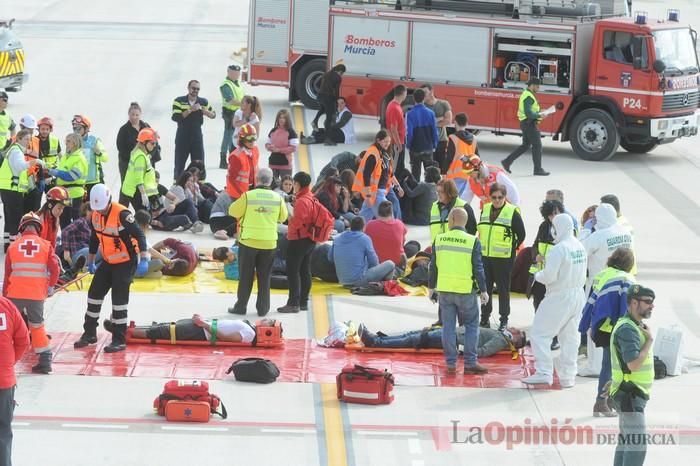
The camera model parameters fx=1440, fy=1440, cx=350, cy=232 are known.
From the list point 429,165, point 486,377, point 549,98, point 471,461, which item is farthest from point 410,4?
point 471,461

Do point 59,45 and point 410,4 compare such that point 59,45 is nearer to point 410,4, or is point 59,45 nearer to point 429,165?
point 410,4

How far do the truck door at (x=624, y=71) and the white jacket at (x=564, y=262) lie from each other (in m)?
12.4

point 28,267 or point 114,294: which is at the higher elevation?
point 28,267

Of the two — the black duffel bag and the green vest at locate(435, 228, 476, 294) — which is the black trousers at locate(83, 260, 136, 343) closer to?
the black duffel bag

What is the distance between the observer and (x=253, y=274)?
1598cm

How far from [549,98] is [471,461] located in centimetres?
1513

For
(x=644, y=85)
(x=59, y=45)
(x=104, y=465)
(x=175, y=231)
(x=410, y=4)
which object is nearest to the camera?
(x=104, y=465)

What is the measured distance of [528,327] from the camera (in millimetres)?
15977

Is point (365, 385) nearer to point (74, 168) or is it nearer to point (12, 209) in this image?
point (74, 168)

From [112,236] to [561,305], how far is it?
4.48 metres

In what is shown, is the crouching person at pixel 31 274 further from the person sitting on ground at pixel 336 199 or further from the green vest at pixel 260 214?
the person sitting on ground at pixel 336 199

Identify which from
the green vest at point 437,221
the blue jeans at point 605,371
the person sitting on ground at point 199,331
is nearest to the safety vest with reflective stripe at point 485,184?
the green vest at point 437,221

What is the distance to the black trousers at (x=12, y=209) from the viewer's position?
712 inches

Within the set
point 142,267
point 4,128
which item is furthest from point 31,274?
point 4,128
